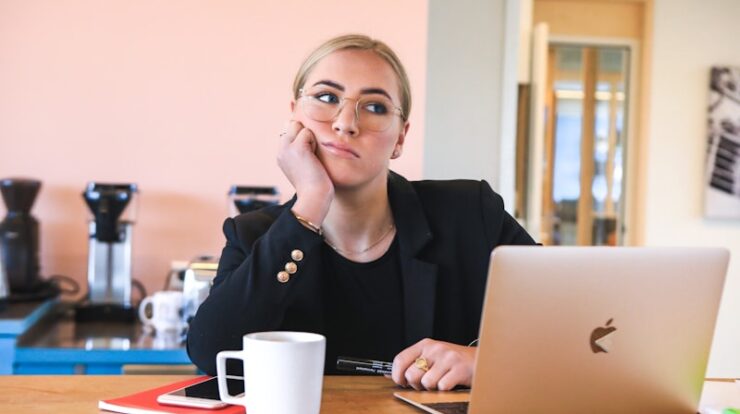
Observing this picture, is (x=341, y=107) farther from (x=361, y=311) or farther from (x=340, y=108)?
(x=361, y=311)

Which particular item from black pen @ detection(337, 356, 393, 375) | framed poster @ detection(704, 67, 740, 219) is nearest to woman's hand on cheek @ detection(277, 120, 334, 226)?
black pen @ detection(337, 356, 393, 375)

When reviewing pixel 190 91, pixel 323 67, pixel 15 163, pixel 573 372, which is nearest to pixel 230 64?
pixel 190 91

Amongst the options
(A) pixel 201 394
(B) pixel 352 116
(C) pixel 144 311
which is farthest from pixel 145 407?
(C) pixel 144 311

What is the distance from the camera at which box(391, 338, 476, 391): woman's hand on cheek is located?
42.6 inches

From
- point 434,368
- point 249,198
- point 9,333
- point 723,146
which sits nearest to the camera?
point 434,368

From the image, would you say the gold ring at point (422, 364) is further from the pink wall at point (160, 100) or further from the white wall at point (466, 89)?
the white wall at point (466, 89)

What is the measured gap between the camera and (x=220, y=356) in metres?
0.88

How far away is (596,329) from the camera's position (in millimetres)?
868

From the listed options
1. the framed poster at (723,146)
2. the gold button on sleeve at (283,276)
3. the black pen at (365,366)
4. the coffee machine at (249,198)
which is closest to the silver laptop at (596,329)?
the black pen at (365,366)

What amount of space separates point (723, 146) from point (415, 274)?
366cm

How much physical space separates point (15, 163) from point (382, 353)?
1.48 meters

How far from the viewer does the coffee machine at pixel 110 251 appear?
7.55 ft

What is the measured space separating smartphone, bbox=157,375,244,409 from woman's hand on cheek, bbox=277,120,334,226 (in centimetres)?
31

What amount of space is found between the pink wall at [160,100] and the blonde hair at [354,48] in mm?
985
